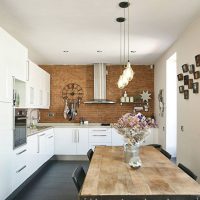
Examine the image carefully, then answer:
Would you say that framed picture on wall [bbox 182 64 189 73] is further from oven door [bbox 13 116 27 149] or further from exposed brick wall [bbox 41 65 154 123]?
exposed brick wall [bbox 41 65 154 123]

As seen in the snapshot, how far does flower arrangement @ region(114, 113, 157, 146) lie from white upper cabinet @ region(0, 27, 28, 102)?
5.08 feet

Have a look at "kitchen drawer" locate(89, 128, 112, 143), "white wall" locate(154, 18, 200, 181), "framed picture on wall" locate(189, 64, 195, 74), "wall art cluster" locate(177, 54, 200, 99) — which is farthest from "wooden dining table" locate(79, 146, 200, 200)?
"kitchen drawer" locate(89, 128, 112, 143)

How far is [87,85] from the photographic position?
7539 mm

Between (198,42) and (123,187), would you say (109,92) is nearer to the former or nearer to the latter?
(198,42)

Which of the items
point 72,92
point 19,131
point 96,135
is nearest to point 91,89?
point 72,92

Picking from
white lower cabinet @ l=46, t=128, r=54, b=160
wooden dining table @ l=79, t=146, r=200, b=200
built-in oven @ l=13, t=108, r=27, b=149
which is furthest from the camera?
white lower cabinet @ l=46, t=128, r=54, b=160

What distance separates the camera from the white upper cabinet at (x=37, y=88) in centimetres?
526

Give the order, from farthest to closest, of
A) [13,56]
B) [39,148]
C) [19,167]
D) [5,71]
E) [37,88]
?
[37,88]
[39,148]
[19,167]
[13,56]
[5,71]

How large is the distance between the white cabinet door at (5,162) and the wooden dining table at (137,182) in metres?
A: 1.19

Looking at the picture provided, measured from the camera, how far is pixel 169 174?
7.72 ft

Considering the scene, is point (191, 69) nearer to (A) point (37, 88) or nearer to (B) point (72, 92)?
(A) point (37, 88)

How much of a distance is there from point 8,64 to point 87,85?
4.17 m

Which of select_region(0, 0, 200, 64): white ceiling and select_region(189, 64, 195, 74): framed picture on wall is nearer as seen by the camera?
select_region(0, 0, 200, 64): white ceiling

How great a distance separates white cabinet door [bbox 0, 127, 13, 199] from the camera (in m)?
3.23
